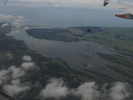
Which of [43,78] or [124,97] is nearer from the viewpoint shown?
[124,97]

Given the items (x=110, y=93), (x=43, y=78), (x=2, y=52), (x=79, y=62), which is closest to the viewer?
(x=110, y=93)

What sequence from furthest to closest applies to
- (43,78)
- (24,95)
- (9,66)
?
(9,66) → (43,78) → (24,95)

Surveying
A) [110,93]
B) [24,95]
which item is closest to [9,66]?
[24,95]

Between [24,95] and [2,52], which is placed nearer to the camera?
[24,95]

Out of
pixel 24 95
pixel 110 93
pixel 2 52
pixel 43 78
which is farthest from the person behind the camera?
pixel 2 52

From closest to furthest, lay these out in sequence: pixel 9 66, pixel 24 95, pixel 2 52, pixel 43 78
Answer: pixel 24 95 → pixel 43 78 → pixel 9 66 → pixel 2 52

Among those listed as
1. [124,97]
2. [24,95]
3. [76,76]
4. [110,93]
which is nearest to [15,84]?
[24,95]

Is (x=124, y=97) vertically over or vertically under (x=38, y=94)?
under

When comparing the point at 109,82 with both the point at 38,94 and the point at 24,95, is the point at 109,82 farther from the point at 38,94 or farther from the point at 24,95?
the point at 24,95

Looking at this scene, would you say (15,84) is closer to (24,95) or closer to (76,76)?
(24,95)
